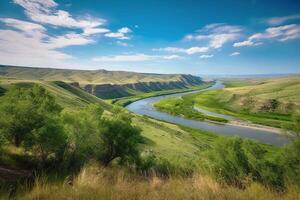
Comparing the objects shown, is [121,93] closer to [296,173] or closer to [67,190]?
[296,173]

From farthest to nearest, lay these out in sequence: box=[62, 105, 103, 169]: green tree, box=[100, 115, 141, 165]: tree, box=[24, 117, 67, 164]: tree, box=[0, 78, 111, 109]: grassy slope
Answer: box=[0, 78, 111, 109]: grassy slope, box=[100, 115, 141, 165]: tree, box=[62, 105, 103, 169]: green tree, box=[24, 117, 67, 164]: tree

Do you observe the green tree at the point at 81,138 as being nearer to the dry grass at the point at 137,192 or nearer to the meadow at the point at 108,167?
the meadow at the point at 108,167

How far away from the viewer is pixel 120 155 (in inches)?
835

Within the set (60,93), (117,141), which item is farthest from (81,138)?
(60,93)

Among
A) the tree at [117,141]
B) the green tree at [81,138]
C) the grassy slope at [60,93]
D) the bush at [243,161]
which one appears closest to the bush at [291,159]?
the bush at [243,161]

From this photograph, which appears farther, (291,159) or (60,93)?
(60,93)

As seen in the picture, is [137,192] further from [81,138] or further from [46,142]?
[81,138]

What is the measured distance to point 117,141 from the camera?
2155 cm

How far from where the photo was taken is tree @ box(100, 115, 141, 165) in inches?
827

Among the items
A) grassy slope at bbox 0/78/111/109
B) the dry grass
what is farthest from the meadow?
grassy slope at bbox 0/78/111/109

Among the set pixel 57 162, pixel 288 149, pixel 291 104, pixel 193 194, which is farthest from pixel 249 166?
pixel 291 104

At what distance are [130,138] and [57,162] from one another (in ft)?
27.9

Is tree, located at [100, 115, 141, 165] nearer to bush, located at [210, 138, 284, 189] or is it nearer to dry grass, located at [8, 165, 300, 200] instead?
bush, located at [210, 138, 284, 189]

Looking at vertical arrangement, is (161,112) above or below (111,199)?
below
